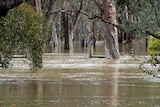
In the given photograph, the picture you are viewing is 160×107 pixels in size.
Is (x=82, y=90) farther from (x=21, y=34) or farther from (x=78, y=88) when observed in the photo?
(x=21, y=34)

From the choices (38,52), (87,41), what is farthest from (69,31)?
(38,52)

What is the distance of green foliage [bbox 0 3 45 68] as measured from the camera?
59.6 ft

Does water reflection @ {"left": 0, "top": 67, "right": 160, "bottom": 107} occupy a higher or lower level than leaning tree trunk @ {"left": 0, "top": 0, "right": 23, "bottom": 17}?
lower

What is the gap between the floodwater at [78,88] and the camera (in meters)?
15.4

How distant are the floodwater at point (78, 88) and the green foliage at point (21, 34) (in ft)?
4.16

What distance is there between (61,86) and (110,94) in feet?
8.85

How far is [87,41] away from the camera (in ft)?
231

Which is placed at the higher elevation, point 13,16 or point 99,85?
point 13,16

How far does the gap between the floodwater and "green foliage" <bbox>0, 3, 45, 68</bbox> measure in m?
1.27

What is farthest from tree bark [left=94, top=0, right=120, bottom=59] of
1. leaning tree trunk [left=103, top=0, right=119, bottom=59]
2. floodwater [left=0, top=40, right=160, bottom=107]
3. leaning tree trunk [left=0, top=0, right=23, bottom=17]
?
leaning tree trunk [left=0, top=0, right=23, bottom=17]

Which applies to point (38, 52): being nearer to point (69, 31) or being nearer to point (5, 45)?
point (5, 45)

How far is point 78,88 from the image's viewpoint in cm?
1898

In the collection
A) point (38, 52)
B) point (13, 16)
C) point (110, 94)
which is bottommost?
point (110, 94)

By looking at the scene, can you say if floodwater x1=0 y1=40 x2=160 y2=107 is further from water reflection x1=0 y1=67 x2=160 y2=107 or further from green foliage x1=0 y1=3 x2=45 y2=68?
green foliage x1=0 y1=3 x2=45 y2=68
